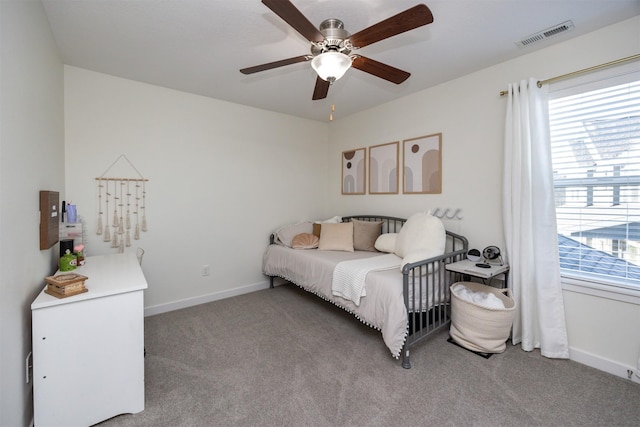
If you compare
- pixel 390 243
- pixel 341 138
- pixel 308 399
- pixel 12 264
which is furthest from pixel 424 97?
pixel 12 264

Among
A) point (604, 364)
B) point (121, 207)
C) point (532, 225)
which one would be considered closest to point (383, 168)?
point (532, 225)

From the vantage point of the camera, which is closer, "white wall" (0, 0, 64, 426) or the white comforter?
"white wall" (0, 0, 64, 426)

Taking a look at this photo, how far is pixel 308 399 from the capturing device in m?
1.72

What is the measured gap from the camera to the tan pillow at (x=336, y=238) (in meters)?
3.30

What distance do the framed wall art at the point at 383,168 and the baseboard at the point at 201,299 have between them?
6.39 ft

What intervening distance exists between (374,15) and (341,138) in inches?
92.2

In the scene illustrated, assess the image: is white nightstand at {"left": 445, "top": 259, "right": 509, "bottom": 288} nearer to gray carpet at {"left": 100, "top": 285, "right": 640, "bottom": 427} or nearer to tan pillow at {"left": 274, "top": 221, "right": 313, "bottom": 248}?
gray carpet at {"left": 100, "top": 285, "right": 640, "bottom": 427}

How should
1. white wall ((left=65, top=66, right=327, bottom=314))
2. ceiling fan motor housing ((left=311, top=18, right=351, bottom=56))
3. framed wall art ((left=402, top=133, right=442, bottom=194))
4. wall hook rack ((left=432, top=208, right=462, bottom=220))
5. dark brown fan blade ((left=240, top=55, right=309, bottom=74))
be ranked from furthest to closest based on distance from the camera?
framed wall art ((left=402, top=133, right=442, bottom=194))
wall hook rack ((left=432, top=208, right=462, bottom=220))
white wall ((left=65, top=66, right=327, bottom=314))
dark brown fan blade ((left=240, top=55, right=309, bottom=74))
ceiling fan motor housing ((left=311, top=18, right=351, bottom=56))

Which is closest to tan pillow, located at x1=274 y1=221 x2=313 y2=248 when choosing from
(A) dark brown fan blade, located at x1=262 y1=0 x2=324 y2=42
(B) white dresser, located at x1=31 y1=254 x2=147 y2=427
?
(B) white dresser, located at x1=31 y1=254 x2=147 y2=427

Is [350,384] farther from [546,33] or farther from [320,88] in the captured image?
[546,33]

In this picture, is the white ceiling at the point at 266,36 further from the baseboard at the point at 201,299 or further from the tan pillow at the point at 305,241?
the baseboard at the point at 201,299

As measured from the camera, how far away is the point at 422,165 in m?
3.06

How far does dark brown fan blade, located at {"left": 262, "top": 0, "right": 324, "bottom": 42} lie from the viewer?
122cm

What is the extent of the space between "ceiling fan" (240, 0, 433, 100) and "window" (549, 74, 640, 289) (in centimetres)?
146
